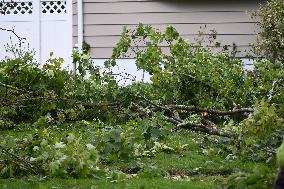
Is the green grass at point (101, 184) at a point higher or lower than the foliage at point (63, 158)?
lower

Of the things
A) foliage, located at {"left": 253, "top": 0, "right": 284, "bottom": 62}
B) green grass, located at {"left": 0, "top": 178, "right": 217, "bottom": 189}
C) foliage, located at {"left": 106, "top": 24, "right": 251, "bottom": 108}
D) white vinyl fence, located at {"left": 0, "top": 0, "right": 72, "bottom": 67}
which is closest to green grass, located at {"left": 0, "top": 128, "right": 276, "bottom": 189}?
green grass, located at {"left": 0, "top": 178, "right": 217, "bottom": 189}

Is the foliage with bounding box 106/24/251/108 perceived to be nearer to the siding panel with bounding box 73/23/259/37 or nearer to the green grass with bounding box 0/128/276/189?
the green grass with bounding box 0/128/276/189

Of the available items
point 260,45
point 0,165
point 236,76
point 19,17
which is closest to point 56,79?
point 236,76

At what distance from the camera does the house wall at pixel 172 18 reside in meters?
13.3

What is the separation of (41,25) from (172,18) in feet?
10.7

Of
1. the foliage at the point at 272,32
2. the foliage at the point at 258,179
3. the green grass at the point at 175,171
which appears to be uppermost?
the foliage at the point at 272,32

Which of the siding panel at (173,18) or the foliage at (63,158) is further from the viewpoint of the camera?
the siding panel at (173,18)

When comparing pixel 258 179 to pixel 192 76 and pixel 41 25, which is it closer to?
pixel 192 76

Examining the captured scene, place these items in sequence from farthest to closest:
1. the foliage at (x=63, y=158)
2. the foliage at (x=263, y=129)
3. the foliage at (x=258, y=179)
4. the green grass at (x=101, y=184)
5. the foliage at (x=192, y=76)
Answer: the foliage at (x=192, y=76) → the foliage at (x=63, y=158) → the green grass at (x=101, y=184) → the foliage at (x=263, y=129) → the foliage at (x=258, y=179)

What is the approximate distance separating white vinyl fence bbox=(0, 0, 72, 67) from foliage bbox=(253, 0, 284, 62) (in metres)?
4.55

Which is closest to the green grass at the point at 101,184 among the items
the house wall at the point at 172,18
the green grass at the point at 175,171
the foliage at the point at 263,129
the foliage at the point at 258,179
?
the green grass at the point at 175,171

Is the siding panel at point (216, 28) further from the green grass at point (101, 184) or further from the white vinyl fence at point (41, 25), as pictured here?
the green grass at point (101, 184)

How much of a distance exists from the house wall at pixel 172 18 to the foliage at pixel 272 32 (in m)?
0.80

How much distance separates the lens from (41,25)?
48.3ft
